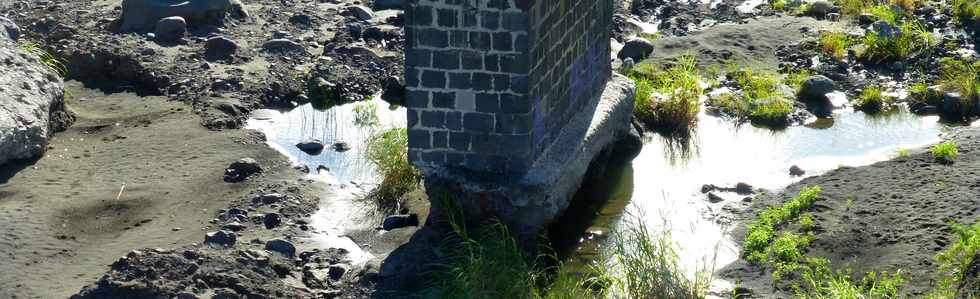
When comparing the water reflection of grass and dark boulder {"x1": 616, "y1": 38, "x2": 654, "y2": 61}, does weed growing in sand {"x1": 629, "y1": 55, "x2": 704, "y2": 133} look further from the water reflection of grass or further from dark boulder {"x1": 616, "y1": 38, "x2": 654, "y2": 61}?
dark boulder {"x1": 616, "y1": 38, "x2": 654, "y2": 61}

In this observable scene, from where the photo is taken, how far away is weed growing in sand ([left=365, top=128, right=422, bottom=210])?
11.8 m

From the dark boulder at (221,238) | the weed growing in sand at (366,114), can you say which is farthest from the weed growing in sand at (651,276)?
the weed growing in sand at (366,114)

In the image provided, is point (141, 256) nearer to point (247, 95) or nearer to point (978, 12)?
point (247, 95)

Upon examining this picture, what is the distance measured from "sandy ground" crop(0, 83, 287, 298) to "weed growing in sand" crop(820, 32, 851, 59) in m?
6.20

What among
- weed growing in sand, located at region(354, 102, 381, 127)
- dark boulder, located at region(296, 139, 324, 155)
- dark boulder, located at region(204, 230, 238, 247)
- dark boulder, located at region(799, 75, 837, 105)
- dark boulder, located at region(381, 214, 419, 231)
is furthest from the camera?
dark boulder, located at region(799, 75, 837, 105)

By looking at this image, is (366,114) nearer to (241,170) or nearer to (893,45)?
(241,170)

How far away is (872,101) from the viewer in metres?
14.3

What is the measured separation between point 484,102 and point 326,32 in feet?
19.5

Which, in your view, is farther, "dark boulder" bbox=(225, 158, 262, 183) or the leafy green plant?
the leafy green plant

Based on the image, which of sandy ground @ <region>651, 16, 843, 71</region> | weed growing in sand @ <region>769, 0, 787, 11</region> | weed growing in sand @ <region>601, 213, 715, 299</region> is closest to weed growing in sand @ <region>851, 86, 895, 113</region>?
sandy ground @ <region>651, 16, 843, 71</region>

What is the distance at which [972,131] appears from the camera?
13.0 meters

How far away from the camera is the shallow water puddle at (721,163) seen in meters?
11.5

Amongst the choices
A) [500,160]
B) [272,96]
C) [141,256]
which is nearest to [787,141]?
[500,160]

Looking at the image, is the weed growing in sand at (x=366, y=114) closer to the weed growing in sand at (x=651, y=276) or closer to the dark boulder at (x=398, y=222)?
the dark boulder at (x=398, y=222)
